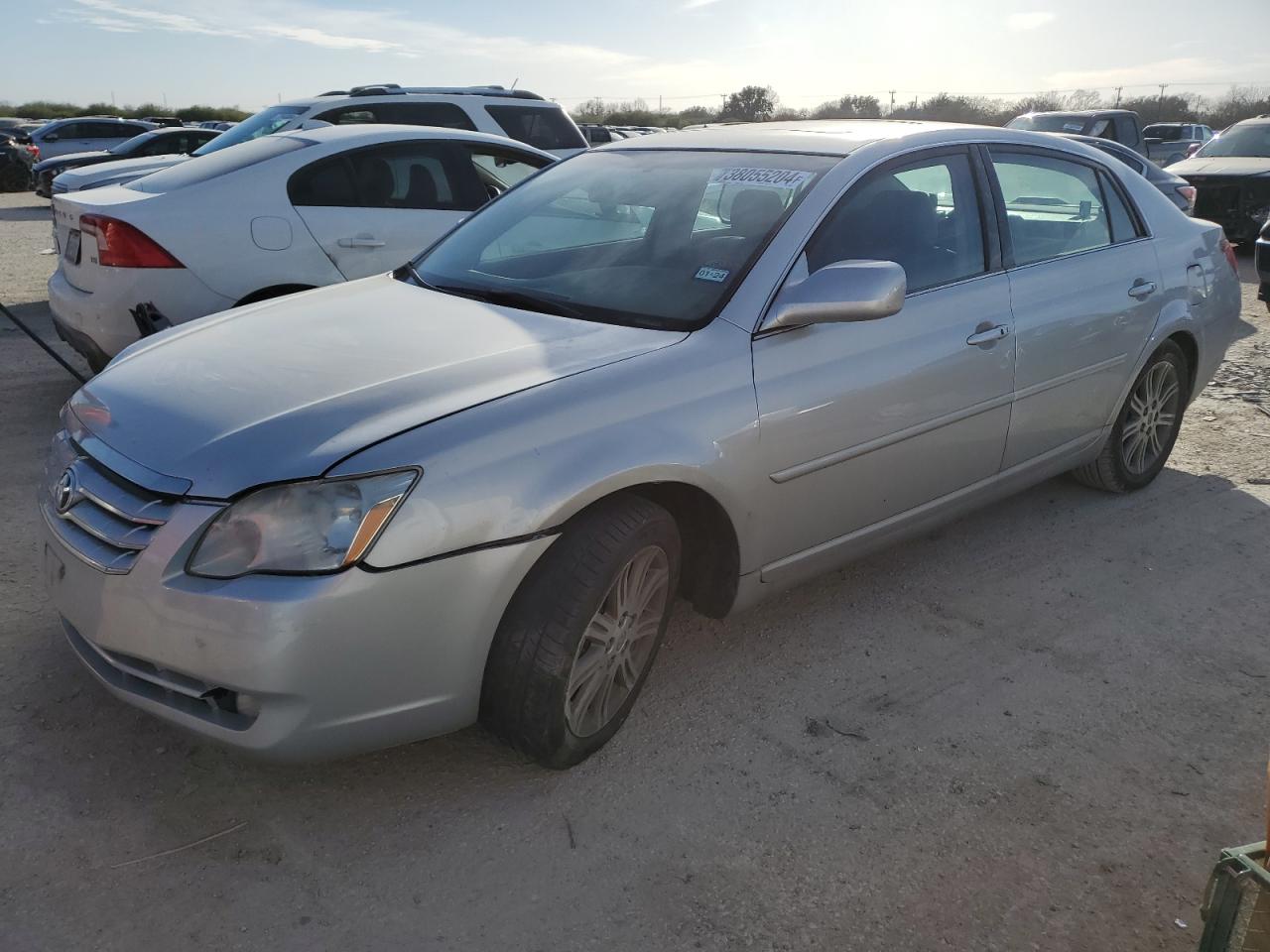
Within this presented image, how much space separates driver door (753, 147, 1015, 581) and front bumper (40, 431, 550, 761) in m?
0.95

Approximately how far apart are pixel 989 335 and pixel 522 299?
1.61 m

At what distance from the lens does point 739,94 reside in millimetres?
54125

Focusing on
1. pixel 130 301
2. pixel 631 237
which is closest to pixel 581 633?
pixel 631 237

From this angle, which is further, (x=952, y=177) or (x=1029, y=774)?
(x=952, y=177)

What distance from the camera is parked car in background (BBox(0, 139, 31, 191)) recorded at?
23.0 metres

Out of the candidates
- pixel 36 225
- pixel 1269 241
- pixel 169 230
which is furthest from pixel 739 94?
pixel 169 230

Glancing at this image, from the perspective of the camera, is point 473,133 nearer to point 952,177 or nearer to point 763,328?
point 952,177

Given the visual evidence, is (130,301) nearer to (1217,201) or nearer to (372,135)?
(372,135)

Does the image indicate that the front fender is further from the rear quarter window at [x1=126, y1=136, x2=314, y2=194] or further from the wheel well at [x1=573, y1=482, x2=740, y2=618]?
the rear quarter window at [x1=126, y1=136, x2=314, y2=194]

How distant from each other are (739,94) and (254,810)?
182ft

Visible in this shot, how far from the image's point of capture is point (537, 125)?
9812 millimetres

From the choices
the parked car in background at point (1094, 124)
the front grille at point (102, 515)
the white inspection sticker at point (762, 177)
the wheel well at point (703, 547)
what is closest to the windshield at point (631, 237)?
the white inspection sticker at point (762, 177)

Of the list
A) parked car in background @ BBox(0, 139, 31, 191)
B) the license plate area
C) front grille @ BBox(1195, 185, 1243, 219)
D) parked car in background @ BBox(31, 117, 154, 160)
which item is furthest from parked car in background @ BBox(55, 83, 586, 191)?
parked car in background @ BBox(0, 139, 31, 191)

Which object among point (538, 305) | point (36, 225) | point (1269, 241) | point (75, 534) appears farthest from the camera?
point (36, 225)
